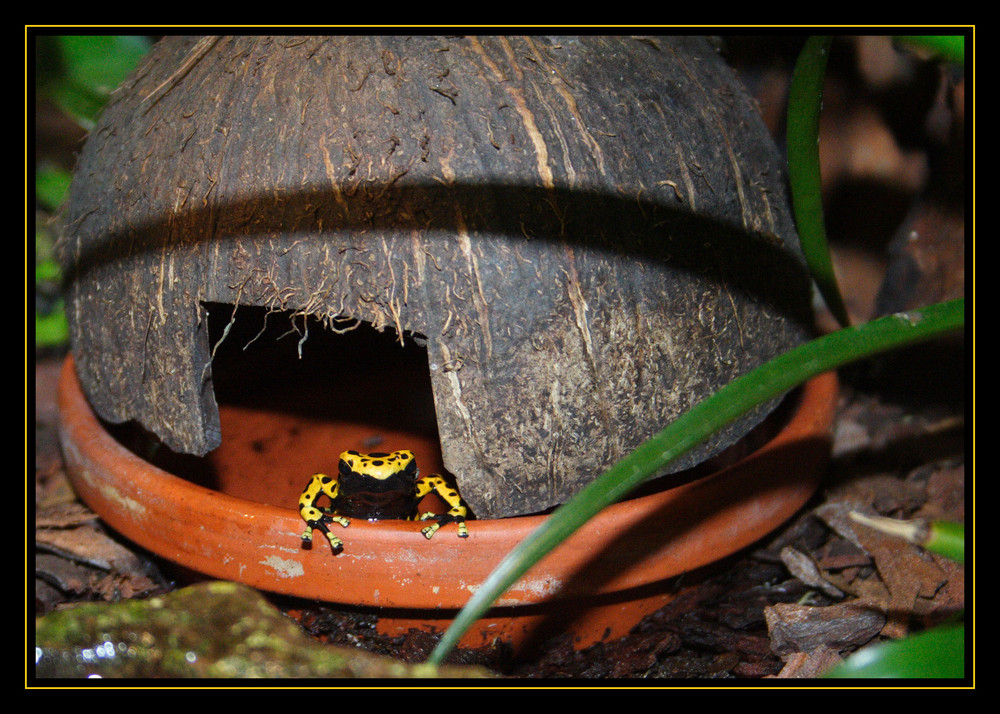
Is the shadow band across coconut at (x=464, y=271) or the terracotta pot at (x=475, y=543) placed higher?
the shadow band across coconut at (x=464, y=271)

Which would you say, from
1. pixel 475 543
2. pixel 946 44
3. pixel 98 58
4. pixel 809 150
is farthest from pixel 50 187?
pixel 946 44

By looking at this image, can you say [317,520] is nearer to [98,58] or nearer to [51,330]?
[51,330]

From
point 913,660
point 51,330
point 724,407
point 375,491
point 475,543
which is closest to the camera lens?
point 913,660

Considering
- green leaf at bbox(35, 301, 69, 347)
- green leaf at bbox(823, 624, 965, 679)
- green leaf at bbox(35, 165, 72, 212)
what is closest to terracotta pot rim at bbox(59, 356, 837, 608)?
green leaf at bbox(823, 624, 965, 679)

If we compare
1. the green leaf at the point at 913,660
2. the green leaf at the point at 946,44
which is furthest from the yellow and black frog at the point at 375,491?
the green leaf at the point at 946,44

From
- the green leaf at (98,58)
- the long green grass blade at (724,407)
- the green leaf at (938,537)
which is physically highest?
the green leaf at (98,58)

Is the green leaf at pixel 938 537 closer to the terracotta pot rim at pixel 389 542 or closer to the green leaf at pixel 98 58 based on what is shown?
the terracotta pot rim at pixel 389 542
